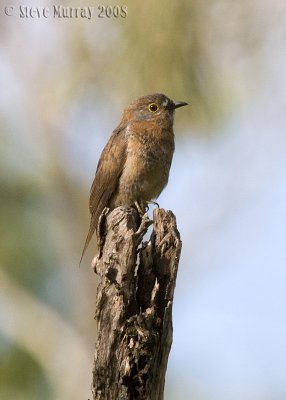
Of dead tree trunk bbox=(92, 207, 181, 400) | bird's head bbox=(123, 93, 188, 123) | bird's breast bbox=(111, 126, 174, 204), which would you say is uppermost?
bird's head bbox=(123, 93, 188, 123)

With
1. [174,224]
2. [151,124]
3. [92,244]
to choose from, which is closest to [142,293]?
[174,224]

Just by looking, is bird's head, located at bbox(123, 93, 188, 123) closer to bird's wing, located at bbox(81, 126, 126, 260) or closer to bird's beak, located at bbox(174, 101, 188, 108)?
bird's beak, located at bbox(174, 101, 188, 108)

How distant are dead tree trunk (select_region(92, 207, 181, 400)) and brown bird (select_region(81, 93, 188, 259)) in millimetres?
2074

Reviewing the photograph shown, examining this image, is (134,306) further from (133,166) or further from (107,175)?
(107,175)

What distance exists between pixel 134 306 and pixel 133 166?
2.81 meters

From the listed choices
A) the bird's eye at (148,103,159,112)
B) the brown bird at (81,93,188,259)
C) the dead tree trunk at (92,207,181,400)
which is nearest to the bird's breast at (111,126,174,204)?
the brown bird at (81,93,188,259)

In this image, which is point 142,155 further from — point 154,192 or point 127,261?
point 127,261

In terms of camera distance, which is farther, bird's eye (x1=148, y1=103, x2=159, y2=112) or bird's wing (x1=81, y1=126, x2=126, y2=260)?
bird's eye (x1=148, y1=103, x2=159, y2=112)

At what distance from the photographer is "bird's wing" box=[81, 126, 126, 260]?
791 centimetres

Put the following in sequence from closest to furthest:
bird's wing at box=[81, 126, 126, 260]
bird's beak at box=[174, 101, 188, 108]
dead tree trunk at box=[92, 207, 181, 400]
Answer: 1. dead tree trunk at box=[92, 207, 181, 400]
2. bird's wing at box=[81, 126, 126, 260]
3. bird's beak at box=[174, 101, 188, 108]

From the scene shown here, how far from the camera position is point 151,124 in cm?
831

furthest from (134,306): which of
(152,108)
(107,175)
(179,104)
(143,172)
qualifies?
(179,104)

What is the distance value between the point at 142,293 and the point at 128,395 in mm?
674

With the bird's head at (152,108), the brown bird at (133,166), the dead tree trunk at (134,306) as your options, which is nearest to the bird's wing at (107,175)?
the brown bird at (133,166)
